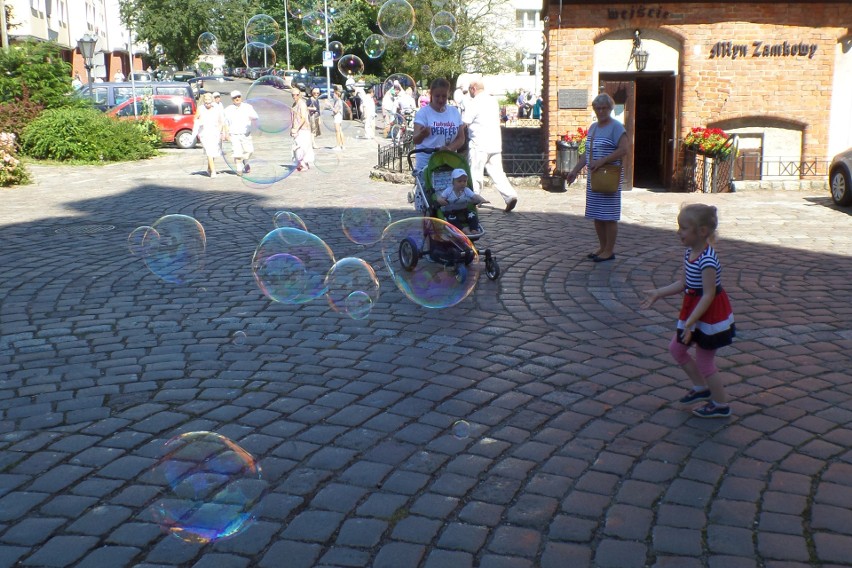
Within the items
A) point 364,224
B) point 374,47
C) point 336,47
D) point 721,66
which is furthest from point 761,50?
point 336,47

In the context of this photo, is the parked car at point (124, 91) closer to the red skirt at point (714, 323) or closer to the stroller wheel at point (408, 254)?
the stroller wheel at point (408, 254)

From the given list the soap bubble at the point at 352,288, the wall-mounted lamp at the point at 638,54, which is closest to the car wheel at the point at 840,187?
the wall-mounted lamp at the point at 638,54

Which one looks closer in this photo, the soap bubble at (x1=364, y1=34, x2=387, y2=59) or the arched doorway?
the arched doorway

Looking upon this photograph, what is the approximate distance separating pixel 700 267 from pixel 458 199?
4.11 meters

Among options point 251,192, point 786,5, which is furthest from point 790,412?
point 786,5

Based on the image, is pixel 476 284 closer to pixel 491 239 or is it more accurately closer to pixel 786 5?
pixel 491 239

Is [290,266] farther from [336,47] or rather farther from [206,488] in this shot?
[336,47]

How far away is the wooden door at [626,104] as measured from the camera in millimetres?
16797

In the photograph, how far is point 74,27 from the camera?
5600cm

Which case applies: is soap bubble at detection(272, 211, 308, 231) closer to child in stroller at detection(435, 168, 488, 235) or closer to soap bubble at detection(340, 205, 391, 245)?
soap bubble at detection(340, 205, 391, 245)

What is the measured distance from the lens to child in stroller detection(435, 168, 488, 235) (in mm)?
8633

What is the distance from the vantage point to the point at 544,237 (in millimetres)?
11000

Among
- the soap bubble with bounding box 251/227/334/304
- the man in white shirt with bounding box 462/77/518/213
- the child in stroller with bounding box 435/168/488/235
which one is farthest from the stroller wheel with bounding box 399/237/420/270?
the man in white shirt with bounding box 462/77/518/213

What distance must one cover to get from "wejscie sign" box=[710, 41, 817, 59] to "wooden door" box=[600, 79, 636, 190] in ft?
5.22
